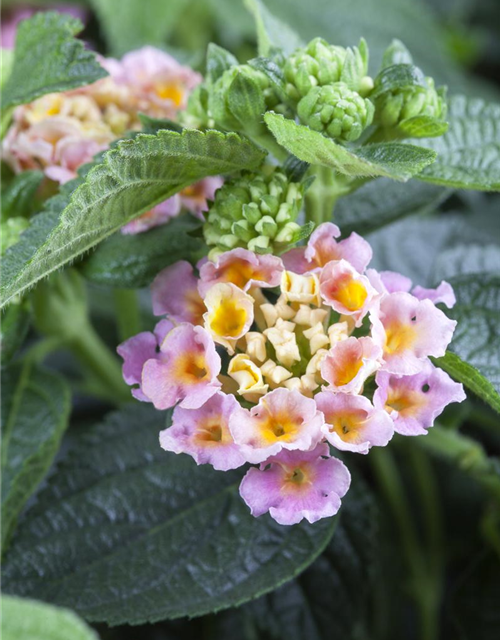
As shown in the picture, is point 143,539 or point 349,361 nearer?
point 349,361

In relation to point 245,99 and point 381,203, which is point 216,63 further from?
point 381,203

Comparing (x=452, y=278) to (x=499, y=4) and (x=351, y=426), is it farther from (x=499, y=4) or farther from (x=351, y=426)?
(x=499, y=4)

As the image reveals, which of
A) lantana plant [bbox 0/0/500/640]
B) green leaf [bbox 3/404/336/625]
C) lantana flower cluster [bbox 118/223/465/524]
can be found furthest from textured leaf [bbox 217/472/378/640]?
lantana flower cluster [bbox 118/223/465/524]

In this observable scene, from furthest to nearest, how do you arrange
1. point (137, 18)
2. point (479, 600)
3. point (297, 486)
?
1. point (137, 18)
2. point (479, 600)
3. point (297, 486)

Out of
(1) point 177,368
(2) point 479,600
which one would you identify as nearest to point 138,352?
(1) point 177,368

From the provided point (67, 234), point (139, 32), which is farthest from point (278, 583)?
point (139, 32)

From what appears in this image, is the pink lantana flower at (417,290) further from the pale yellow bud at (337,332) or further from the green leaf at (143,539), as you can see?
the green leaf at (143,539)
